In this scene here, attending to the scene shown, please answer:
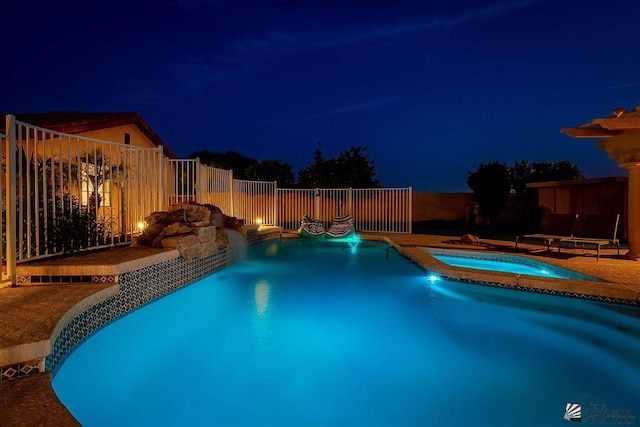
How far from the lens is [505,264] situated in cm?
721

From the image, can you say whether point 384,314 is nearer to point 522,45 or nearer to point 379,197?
point 379,197

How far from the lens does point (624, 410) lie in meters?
2.62

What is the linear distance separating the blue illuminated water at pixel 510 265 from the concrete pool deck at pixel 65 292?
0.11 metres

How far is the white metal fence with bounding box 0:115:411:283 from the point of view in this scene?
3971 mm

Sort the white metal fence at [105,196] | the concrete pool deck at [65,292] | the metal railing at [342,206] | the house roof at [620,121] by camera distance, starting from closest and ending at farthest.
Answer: the concrete pool deck at [65,292] → the white metal fence at [105,196] → the house roof at [620,121] → the metal railing at [342,206]

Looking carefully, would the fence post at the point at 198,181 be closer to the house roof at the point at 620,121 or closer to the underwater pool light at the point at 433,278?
the underwater pool light at the point at 433,278

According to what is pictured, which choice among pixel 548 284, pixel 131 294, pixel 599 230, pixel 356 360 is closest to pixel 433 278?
pixel 548 284

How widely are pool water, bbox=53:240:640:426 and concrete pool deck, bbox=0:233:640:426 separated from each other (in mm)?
239

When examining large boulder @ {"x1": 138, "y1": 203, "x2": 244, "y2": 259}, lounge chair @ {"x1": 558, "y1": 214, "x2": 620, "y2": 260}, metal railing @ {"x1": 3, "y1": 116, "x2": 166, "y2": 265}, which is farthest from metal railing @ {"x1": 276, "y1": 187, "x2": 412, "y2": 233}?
metal railing @ {"x1": 3, "y1": 116, "x2": 166, "y2": 265}

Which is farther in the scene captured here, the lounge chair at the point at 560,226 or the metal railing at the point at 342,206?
the metal railing at the point at 342,206

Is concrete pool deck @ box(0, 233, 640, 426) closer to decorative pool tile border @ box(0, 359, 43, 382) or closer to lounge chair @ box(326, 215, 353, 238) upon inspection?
decorative pool tile border @ box(0, 359, 43, 382)

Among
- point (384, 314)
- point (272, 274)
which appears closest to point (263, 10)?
point (272, 274)

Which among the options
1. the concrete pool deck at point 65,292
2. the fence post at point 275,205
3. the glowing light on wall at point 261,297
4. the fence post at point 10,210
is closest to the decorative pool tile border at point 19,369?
the concrete pool deck at point 65,292

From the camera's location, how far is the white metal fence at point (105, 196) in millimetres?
3971
